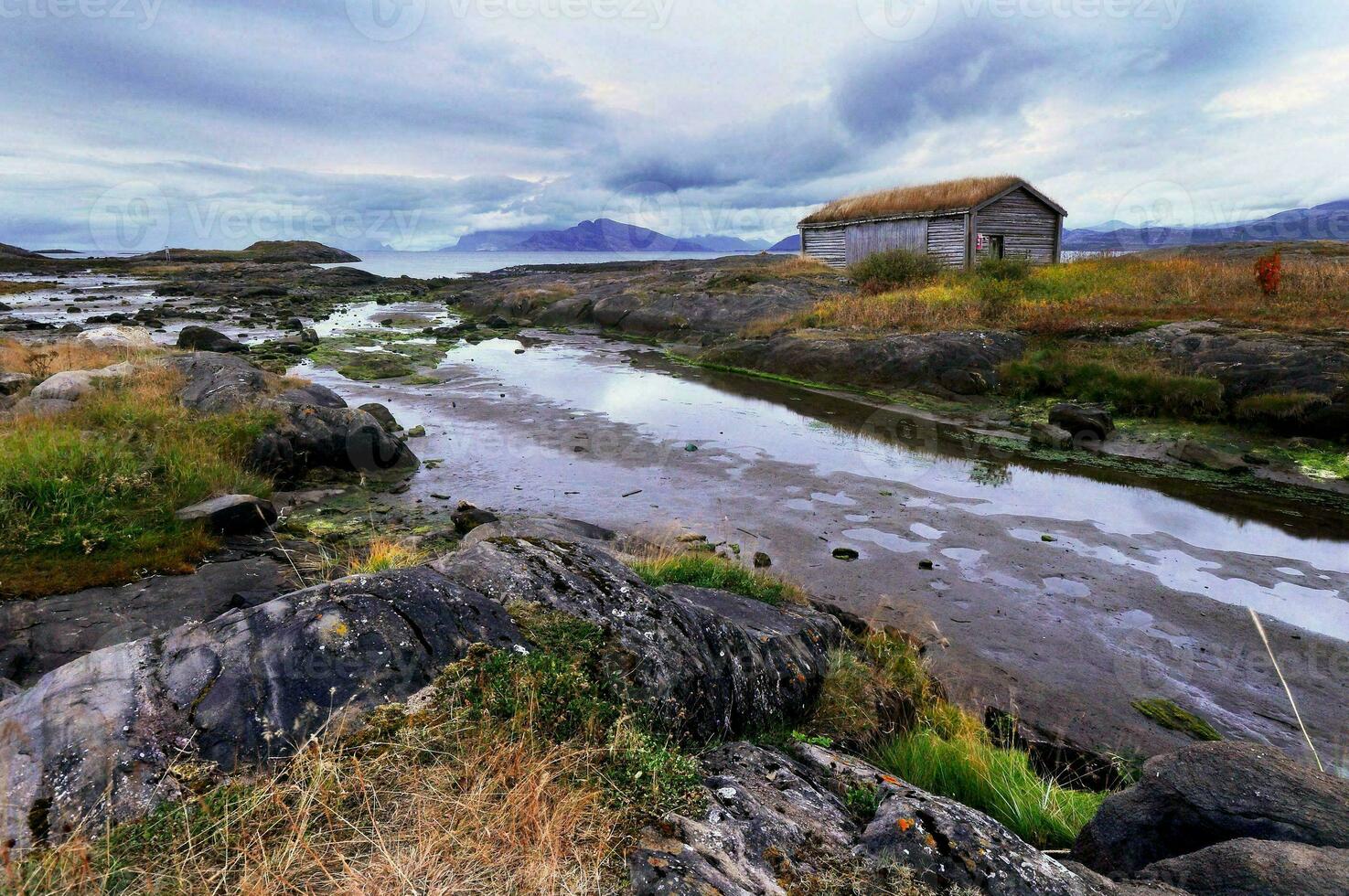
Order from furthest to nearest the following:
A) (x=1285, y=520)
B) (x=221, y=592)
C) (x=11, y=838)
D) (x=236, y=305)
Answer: (x=236, y=305)
(x=1285, y=520)
(x=221, y=592)
(x=11, y=838)

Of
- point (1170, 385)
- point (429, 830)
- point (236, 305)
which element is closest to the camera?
point (429, 830)

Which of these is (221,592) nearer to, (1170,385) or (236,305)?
(1170,385)

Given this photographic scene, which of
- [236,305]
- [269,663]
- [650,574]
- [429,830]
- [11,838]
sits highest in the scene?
[236,305]

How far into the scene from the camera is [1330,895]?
8.83 feet

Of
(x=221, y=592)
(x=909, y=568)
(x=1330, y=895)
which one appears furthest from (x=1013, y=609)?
(x=221, y=592)

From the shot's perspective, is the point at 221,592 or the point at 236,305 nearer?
the point at 221,592

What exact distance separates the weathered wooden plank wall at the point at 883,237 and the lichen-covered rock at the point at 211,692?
35757mm

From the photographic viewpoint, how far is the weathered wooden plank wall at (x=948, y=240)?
34.1 metres

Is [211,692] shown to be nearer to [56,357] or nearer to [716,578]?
[716,578]

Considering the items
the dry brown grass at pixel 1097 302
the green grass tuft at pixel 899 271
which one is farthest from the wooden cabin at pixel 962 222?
the dry brown grass at pixel 1097 302

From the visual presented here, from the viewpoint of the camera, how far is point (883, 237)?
38.6 meters

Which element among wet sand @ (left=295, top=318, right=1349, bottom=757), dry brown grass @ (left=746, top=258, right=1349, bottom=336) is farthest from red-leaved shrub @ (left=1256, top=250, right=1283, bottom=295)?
wet sand @ (left=295, top=318, right=1349, bottom=757)

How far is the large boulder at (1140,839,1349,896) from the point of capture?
2.78m

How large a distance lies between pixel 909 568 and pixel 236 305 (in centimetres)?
5536
